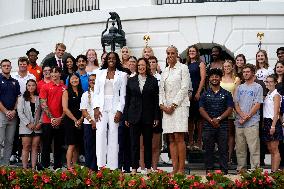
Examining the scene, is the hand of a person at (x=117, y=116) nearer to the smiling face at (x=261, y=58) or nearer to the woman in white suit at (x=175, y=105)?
the woman in white suit at (x=175, y=105)

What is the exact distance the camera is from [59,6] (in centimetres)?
1997

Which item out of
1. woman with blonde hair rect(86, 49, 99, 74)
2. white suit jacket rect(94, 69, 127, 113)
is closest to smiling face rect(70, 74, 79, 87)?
woman with blonde hair rect(86, 49, 99, 74)

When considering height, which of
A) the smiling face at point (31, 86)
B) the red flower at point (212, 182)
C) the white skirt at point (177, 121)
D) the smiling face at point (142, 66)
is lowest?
the red flower at point (212, 182)

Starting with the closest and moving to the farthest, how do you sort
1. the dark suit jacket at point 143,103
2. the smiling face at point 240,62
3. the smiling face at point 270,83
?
the dark suit jacket at point 143,103, the smiling face at point 270,83, the smiling face at point 240,62

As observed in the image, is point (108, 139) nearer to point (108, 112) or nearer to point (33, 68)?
point (108, 112)

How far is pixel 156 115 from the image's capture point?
35.3ft

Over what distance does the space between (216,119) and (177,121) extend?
89 centimetres

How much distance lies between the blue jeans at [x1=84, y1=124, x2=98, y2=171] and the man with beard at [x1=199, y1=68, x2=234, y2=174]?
76.1 inches

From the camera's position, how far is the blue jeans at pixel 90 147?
11242 millimetres

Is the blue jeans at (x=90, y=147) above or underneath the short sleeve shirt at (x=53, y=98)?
underneath

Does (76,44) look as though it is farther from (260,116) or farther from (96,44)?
(260,116)

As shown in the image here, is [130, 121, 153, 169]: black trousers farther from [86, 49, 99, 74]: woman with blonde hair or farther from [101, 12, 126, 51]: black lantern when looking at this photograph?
[101, 12, 126, 51]: black lantern

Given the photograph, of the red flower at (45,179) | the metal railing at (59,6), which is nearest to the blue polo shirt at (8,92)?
the red flower at (45,179)

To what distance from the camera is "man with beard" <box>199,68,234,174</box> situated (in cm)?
1105
